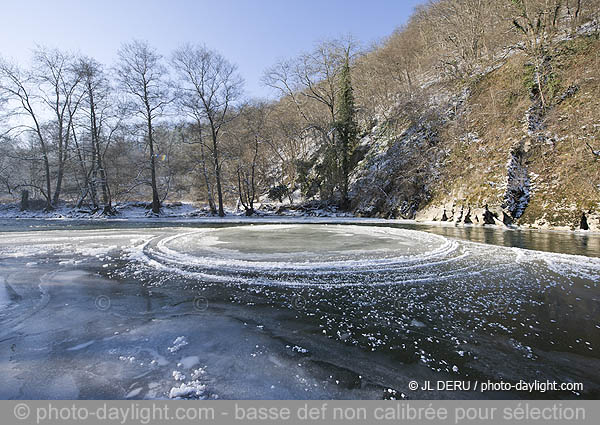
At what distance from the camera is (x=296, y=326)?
329cm

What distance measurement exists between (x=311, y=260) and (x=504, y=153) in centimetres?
1540

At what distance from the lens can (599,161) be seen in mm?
11781

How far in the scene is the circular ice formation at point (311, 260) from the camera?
17.4 feet

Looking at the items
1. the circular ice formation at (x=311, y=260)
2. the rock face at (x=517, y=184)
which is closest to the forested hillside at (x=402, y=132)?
the rock face at (x=517, y=184)

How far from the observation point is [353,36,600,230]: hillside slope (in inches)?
496

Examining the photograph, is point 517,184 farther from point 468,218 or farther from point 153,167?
point 153,167

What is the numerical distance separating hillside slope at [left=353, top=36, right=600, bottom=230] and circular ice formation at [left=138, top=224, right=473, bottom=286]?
771 cm

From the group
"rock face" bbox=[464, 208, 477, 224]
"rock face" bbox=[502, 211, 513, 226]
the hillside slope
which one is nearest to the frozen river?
"rock face" bbox=[502, 211, 513, 226]

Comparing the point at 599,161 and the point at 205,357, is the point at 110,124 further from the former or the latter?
the point at 599,161

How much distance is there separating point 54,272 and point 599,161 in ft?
63.2

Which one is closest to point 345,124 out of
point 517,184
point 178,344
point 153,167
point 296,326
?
point 517,184

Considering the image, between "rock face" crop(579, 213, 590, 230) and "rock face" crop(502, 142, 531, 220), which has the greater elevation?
"rock face" crop(502, 142, 531, 220)

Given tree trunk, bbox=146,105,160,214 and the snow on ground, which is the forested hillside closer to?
tree trunk, bbox=146,105,160,214

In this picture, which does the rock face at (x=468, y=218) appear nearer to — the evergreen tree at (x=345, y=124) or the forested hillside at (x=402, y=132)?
the forested hillside at (x=402, y=132)
